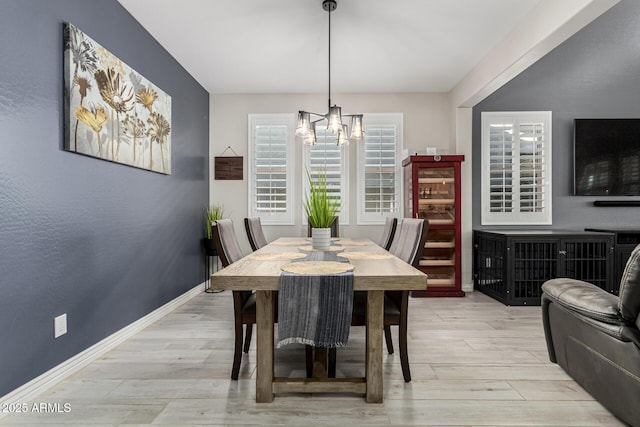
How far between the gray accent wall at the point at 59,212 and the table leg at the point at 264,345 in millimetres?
1228

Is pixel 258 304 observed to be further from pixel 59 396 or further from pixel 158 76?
pixel 158 76

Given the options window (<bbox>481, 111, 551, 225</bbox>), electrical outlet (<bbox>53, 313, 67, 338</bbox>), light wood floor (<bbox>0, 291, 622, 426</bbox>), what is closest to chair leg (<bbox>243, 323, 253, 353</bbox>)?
light wood floor (<bbox>0, 291, 622, 426</bbox>)

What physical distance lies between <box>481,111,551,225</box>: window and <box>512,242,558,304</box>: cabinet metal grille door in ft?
2.30

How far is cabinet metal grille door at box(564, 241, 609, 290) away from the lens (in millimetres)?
3783

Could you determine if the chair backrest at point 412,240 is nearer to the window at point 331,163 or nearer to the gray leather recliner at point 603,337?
the gray leather recliner at point 603,337

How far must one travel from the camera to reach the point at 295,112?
4789mm

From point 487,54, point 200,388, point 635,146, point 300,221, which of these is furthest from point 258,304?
point 635,146

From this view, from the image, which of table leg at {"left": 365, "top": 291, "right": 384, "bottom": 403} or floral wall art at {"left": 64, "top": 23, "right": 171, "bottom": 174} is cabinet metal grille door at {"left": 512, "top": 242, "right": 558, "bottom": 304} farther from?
floral wall art at {"left": 64, "top": 23, "right": 171, "bottom": 174}

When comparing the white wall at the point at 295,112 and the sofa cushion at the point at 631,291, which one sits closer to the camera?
the sofa cushion at the point at 631,291

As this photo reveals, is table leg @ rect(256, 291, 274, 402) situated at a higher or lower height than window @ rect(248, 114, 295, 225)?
lower

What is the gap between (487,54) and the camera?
359 cm

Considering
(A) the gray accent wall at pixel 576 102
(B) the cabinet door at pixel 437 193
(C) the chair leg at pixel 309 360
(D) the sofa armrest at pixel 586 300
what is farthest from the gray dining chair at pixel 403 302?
(A) the gray accent wall at pixel 576 102

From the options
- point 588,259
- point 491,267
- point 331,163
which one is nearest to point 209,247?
point 331,163

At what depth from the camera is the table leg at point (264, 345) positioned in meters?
1.80
